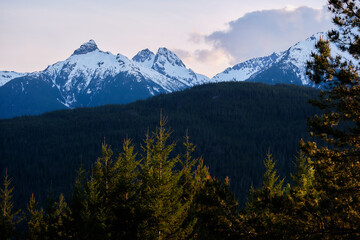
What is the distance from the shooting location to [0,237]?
25.4 metres

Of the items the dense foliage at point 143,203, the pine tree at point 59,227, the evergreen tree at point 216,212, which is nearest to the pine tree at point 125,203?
the dense foliage at point 143,203

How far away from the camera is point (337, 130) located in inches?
487

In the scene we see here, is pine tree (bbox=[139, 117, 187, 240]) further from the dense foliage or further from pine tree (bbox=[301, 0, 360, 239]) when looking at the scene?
pine tree (bbox=[301, 0, 360, 239])

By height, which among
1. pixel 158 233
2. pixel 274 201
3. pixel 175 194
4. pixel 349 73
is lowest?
pixel 158 233

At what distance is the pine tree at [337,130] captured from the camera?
11656 millimetres

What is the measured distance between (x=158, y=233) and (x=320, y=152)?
10.2 metres

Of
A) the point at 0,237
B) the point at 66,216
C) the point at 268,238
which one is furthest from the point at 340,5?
the point at 0,237

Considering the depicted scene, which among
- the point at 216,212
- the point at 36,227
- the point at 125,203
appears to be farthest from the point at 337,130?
the point at 36,227

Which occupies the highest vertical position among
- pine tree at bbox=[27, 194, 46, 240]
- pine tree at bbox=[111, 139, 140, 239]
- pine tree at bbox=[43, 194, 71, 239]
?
pine tree at bbox=[111, 139, 140, 239]

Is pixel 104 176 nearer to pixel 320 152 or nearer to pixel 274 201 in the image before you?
pixel 274 201

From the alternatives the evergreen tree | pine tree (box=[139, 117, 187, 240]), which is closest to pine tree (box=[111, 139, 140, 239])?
pine tree (box=[139, 117, 187, 240])

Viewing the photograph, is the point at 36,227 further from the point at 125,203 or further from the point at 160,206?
the point at 160,206

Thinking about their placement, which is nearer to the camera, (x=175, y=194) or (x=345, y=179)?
(x=345, y=179)

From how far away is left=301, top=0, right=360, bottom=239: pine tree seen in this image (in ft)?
38.2
